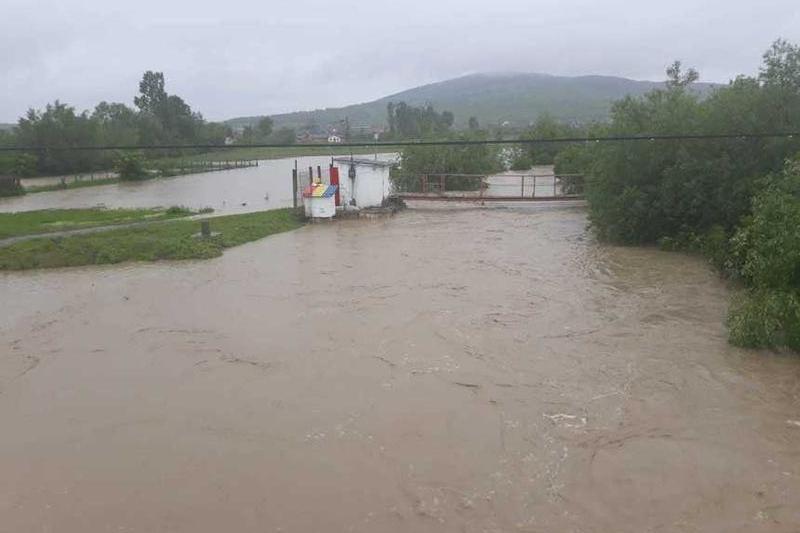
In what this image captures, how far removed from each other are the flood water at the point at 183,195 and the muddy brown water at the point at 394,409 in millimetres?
17885

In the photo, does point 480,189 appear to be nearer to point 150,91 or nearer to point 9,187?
point 9,187

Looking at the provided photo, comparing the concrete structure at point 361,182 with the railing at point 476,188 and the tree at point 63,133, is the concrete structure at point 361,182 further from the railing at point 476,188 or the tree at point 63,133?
the tree at point 63,133

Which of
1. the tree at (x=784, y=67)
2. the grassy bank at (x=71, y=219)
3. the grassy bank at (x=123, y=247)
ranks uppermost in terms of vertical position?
the tree at (x=784, y=67)

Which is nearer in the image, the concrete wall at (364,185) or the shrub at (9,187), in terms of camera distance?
the concrete wall at (364,185)

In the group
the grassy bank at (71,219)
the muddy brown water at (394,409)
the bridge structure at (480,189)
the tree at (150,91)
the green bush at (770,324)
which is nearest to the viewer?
the muddy brown water at (394,409)

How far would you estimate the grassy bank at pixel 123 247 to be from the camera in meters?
19.8

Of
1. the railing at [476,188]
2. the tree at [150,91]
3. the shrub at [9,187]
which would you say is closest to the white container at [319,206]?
the railing at [476,188]

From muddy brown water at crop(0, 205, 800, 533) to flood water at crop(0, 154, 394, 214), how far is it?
17.9 m

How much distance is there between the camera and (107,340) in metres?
12.6

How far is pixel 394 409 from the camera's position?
8.99 metres

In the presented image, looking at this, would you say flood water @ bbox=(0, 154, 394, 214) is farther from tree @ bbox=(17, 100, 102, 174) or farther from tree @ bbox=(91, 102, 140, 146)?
tree @ bbox=(91, 102, 140, 146)

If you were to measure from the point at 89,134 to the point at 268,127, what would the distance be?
209 ft

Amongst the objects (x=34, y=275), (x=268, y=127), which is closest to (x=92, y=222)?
(x=34, y=275)

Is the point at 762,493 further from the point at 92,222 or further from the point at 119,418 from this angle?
the point at 92,222
